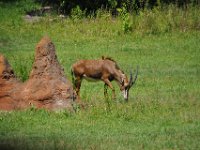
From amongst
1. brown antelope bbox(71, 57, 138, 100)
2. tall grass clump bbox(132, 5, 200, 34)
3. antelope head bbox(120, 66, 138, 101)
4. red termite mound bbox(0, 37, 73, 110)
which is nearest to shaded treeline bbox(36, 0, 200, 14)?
tall grass clump bbox(132, 5, 200, 34)

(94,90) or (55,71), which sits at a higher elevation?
(55,71)

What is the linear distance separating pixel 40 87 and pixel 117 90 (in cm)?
394

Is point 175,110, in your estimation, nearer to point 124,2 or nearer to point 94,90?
point 94,90

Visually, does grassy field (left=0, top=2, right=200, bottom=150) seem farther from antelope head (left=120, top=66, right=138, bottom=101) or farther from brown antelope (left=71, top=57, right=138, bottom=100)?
brown antelope (left=71, top=57, right=138, bottom=100)

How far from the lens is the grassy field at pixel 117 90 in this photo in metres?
11.6

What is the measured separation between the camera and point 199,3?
2962 centimetres

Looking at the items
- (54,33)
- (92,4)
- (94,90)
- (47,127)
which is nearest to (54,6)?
(92,4)

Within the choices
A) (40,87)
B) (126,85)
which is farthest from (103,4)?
(40,87)

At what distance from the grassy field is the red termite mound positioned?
0.51 m

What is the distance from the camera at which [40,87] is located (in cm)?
1469

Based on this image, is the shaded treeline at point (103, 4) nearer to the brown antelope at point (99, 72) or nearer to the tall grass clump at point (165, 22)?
the tall grass clump at point (165, 22)

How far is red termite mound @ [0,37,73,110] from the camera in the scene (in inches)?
571

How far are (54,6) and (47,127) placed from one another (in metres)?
20.9

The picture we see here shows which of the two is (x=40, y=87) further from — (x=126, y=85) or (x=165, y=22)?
(x=165, y=22)
